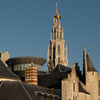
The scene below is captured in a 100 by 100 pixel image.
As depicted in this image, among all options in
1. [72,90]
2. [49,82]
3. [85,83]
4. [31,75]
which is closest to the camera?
[31,75]

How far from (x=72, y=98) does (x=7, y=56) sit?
44532mm

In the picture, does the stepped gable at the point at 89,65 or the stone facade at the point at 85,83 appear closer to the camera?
the stone facade at the point at 85,83

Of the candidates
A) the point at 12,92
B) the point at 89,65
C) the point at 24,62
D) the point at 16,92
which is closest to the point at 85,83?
the point at 89,65

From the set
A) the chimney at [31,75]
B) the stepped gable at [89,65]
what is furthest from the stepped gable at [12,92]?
the stepped gable at [89,65]

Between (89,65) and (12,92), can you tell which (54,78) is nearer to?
(89,65)

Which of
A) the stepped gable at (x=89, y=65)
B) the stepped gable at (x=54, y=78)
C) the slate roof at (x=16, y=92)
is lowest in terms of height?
the slate roof at (x=16, y=92)

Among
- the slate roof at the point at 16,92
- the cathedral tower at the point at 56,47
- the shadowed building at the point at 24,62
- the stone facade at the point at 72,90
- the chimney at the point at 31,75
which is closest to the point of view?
the slate roof at the point at 16,92

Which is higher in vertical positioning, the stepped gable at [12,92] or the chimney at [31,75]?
the chimney at [31,75]

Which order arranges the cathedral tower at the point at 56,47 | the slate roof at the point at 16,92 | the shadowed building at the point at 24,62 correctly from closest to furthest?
the slate roof at the point at 16,92
the shadowed building at the point at 24,62
the cathedral tower at the point at 56,47

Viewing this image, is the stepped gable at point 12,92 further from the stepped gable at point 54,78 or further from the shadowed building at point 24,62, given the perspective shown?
the shadowed building at point 24,62

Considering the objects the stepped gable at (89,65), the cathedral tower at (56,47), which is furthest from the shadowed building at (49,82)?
the cathedral tower at (56,47)

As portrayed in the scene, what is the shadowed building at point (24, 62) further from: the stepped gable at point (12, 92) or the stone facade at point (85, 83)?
the stepped gable at point (12, 92)

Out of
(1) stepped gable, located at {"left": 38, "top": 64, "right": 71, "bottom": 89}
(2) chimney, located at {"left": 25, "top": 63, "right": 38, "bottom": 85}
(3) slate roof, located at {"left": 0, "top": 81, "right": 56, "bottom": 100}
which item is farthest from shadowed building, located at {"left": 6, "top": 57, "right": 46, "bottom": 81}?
(3) slate roof, located at {"left": 0, "top": 81, "right": 56, "bottom": 100}

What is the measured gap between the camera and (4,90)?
50125 millimetres
